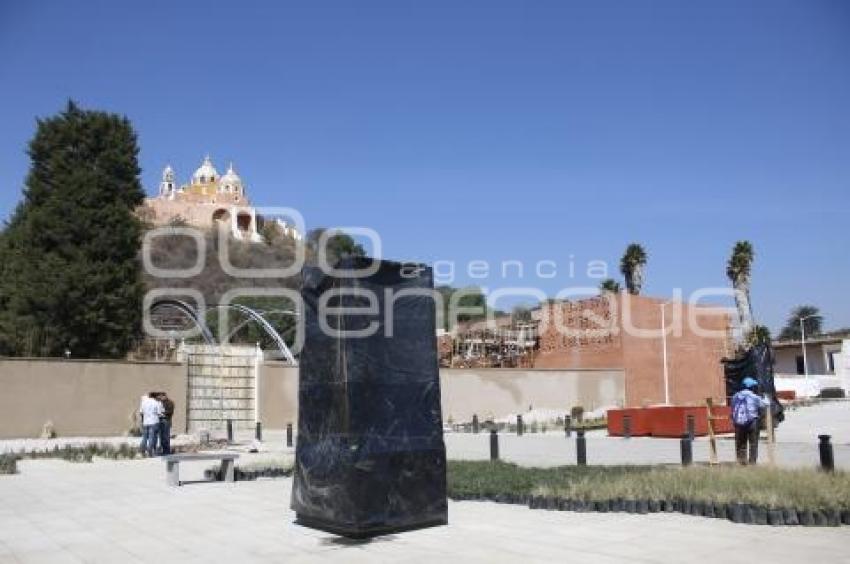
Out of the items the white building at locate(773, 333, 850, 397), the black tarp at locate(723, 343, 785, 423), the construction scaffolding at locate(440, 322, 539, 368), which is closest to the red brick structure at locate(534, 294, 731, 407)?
the construction scaffolding at locate(440, 322, 539, 368)

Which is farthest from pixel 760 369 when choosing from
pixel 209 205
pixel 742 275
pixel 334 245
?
pixel 209 205

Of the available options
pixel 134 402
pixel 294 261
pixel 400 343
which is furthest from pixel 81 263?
pixel 294 261

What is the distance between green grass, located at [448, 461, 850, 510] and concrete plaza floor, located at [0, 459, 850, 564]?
1.59 feet

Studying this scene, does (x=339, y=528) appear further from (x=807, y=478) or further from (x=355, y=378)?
(x=807, y=478)

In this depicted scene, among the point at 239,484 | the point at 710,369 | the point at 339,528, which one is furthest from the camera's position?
the point at 710,369

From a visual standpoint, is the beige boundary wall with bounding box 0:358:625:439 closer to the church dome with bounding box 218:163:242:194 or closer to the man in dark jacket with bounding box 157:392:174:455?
the man in dark jacket with bounding box 157:392:174:455

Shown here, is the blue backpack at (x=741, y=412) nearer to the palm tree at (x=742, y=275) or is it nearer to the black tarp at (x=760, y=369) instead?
the black tarp at (x=760, y=369)

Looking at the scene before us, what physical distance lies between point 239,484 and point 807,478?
850 cm

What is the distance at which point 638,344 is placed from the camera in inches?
1617

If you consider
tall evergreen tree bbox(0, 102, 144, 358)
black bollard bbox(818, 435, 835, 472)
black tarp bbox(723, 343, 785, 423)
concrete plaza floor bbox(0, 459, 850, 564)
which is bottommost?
concrete plaza floor bbox(0, 459, 850, 564)

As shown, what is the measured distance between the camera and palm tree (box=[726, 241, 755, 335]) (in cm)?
5743

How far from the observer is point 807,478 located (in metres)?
9.30

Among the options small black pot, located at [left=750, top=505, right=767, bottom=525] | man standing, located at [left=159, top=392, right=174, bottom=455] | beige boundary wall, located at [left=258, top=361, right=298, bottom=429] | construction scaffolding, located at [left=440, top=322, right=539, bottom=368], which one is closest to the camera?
small black pot, located at [left=750, top=505, right=767, bottom=525]

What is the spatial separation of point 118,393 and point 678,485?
72.5 feet
